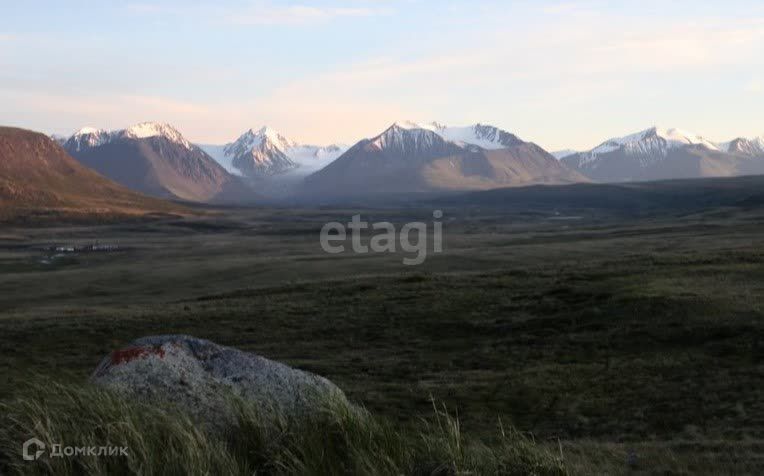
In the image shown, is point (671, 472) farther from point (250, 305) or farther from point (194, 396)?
point (250, 305)

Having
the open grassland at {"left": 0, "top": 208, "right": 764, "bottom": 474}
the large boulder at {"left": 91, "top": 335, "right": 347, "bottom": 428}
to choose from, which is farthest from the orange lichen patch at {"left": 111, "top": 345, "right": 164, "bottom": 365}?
the open grassland at {"left": 0, "top": 208, "right": 764, "bottom": 474}

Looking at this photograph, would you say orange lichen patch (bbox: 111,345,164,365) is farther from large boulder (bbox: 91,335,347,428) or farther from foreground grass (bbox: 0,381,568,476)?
foreground grass (bbox: 0,381,568,476)

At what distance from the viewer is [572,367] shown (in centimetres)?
2411

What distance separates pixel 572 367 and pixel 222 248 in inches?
4187

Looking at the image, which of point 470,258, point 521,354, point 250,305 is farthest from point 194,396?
point 470,258

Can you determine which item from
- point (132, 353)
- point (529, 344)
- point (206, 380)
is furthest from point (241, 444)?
point (529, 344)

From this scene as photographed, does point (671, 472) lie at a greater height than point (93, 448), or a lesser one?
lesser

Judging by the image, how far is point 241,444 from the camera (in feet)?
30.6

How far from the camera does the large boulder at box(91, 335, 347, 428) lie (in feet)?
34.4

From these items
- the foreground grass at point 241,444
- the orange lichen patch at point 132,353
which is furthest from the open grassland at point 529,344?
the foreground grass at point 241,444

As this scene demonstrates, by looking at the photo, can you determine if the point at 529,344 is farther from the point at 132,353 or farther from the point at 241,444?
the point at 241,444

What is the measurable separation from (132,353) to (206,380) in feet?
4.08

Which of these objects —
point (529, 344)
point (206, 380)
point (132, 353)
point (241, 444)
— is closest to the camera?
point (241, 444)

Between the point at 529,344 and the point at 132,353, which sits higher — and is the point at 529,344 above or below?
below
